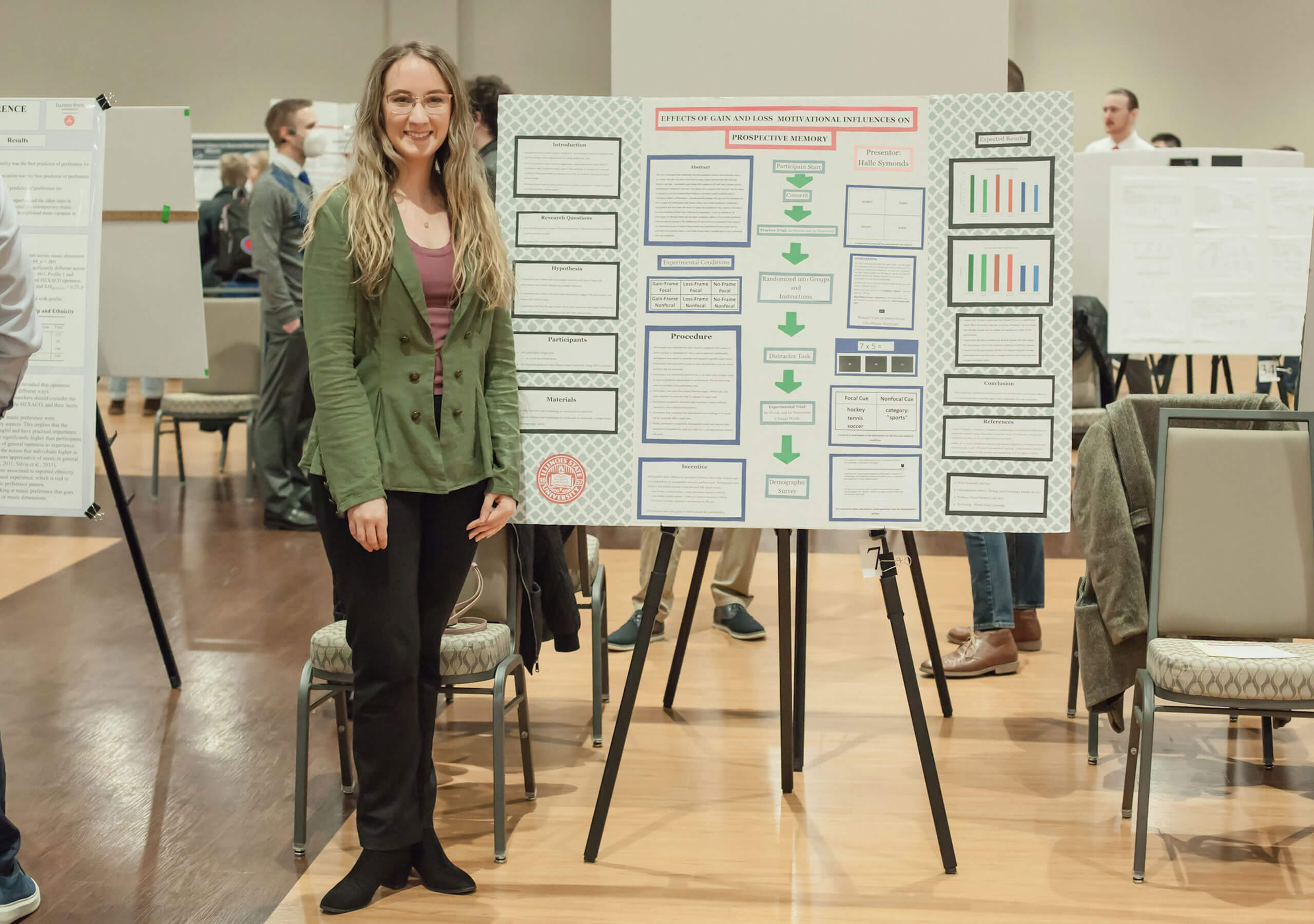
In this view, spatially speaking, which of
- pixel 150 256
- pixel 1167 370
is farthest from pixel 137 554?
pixel 1167 370

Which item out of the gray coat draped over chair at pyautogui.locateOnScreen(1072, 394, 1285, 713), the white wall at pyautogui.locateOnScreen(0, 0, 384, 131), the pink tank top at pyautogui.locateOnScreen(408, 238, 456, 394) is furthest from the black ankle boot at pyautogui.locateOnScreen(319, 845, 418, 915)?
the white wall at pyautogui.locateOnScreen(0, 0, 384, 131)

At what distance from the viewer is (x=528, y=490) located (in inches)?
103

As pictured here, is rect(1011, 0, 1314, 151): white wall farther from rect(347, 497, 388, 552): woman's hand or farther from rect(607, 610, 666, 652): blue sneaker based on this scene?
rect(347, 497, 388, 552): woman's hand

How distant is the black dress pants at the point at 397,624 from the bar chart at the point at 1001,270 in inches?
40.7

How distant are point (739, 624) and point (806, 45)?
185 cm

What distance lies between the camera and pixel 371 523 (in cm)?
227

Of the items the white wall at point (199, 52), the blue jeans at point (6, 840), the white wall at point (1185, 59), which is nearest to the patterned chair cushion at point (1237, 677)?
the blue jeans at point (6, 840)

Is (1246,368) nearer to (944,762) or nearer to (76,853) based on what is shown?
(944,762)

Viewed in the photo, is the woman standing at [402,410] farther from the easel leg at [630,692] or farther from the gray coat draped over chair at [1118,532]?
the gray coat draped over chair at [1118,532]

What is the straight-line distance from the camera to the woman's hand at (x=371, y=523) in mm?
2262

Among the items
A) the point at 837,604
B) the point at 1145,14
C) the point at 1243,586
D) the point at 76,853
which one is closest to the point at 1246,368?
the point at 1145,14

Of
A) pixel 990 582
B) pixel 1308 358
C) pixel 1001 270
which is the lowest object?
→ pixel 990 582

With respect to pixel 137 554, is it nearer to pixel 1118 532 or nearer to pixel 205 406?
pixel 1118 532

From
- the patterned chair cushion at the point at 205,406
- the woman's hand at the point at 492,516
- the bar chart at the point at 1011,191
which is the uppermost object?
the bar chart at the point at 1011,191
